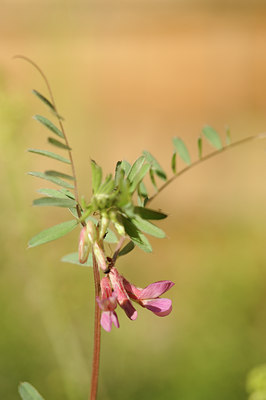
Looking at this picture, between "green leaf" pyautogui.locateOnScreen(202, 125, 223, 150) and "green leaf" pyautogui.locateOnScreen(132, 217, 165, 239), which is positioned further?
"green leaf" pyautogui.locateOnScreen(202, 125, 223, 150)

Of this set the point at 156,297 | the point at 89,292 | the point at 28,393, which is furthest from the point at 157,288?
the point at 89,292

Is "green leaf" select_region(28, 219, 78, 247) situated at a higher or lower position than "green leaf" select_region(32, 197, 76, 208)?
lower

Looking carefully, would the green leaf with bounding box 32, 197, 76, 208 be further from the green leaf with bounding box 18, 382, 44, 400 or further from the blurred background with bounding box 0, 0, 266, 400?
the blurred background with bounding box 0, 0, 266, 400

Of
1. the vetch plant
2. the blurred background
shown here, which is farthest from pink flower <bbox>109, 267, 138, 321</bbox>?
the blurred background

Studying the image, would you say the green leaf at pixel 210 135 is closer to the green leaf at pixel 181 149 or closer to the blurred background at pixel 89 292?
the green leaf at pixel 181 149

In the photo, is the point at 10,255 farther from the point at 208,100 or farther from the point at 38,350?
the point at 208,100

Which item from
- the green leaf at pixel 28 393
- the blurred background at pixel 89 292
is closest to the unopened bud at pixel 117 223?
the green leaf at pixel 28 393
